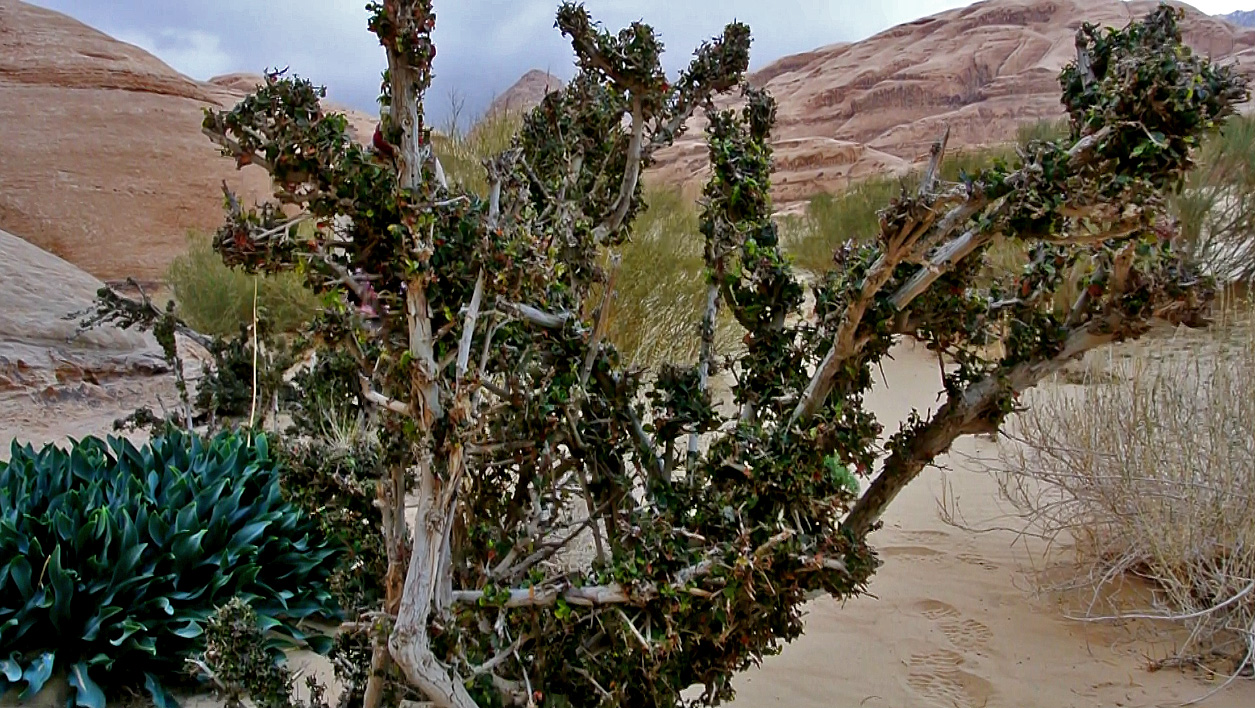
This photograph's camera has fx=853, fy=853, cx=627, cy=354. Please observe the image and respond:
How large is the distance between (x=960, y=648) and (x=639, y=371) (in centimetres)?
198

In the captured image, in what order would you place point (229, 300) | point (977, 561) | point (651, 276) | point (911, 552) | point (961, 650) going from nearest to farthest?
point (961, 650)
point (977, 561)
point (911, 552)
point (651, 276)
point (229, 300)

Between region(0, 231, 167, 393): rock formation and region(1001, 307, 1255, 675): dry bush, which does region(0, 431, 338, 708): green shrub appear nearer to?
region(1001, 307, 1255, 675): dry bush

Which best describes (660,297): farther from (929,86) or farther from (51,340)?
(929,86)

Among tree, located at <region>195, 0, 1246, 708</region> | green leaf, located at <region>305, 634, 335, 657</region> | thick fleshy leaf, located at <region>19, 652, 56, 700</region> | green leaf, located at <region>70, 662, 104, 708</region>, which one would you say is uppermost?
tree, located at <region>195, 0, 1246, 708</region>

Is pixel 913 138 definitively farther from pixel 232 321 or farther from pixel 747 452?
pixel 747 452

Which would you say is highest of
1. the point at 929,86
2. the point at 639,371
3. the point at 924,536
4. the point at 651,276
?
the point at 929,86

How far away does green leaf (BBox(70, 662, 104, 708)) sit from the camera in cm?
264

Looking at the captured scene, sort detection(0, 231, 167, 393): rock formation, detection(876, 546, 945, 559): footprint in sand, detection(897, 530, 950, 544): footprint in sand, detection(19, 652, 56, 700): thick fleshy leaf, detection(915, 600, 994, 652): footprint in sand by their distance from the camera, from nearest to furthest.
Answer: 1. detection(19, 652, 56, 700): thick fleshy leaf
2. detection(915, 600, 994, 652): footprint in sand
3. detection(876, 546, 945, 559): footprint in sand
4. detection(897, 530, 950, 544): footprint in sand
5. detection(0, 231, 167, 393): rock formation

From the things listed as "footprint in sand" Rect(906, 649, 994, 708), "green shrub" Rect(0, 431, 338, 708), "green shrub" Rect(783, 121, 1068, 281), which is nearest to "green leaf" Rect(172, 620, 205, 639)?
"green shrub" Rect(0, 431, 338, 708)

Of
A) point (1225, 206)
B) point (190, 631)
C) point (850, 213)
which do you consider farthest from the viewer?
point (850, 213)

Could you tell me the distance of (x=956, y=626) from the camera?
134 inches

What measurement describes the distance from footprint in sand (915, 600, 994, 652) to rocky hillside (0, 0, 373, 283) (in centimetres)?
1213

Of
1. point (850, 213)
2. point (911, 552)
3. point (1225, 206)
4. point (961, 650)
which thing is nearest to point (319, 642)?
point (961, 650)

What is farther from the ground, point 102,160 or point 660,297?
point 102,160
